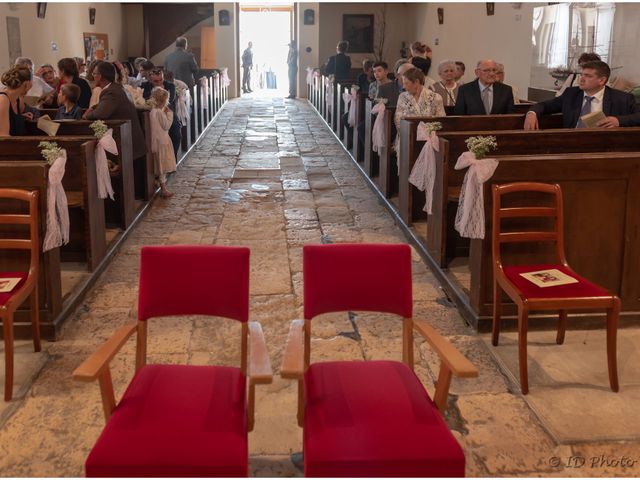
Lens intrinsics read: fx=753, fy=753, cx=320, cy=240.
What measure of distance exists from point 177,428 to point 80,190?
3.27 m

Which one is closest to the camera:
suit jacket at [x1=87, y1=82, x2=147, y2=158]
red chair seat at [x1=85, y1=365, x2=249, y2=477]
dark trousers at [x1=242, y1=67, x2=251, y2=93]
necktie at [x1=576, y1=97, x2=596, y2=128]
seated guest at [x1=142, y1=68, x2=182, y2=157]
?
red chair seat at [x1=85, y1=365, x2=249, y2=477]

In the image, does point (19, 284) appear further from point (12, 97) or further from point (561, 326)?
point (561, 326)

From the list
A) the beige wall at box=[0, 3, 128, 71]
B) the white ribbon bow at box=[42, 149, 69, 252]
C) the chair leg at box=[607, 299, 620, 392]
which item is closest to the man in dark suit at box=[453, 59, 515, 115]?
the chair leg at box=[607, 299, 620, 392]

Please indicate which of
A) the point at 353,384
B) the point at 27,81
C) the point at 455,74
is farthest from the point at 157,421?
the point at 455,74

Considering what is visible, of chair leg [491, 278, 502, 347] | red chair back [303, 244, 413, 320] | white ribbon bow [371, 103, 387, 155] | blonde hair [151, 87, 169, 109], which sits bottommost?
chair leg [491, 278, 502, 347]

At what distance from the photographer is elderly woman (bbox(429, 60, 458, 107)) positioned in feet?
22.2

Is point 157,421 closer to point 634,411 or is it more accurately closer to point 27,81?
point 634,411

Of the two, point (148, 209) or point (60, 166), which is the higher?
point (60, 166)

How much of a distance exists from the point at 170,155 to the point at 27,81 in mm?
2121

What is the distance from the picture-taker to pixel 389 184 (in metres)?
6.85

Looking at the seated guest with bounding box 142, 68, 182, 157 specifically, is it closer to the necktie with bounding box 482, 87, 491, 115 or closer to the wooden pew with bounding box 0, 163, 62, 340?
the necktie with bounding box 482, 87, 491, 115

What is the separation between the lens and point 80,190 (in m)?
5.02

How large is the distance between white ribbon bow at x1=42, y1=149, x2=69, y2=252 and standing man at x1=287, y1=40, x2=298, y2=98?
16.4 metres

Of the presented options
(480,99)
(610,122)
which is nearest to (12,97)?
(480,99)
